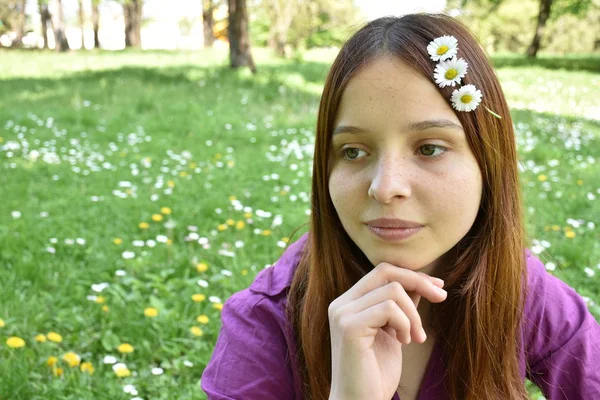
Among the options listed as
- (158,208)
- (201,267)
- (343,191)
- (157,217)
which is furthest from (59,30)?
(343,191)

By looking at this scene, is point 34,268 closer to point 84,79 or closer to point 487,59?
point 487,59

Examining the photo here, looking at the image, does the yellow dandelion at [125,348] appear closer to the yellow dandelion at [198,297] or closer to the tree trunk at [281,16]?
the yellow dandelion at [198,297]

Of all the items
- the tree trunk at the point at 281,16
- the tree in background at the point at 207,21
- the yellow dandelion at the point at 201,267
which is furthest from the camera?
the tree in background at the point at 207,21

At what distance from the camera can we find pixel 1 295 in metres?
2.79

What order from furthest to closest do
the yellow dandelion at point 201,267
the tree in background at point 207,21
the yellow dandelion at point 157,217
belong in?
the tree in background at point 207,21, the yellow dandelion at point 157,217, the yellow dandelion at point 201,267

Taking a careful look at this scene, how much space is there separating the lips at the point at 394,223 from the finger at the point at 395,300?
0.36 feet

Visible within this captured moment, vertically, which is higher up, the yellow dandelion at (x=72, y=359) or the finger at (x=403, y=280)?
the finger at (x=403, y=280)

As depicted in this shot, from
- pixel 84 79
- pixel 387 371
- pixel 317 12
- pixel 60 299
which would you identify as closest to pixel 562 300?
pixel 387 371

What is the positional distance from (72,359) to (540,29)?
1799 cm

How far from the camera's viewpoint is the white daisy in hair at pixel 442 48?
1164mm

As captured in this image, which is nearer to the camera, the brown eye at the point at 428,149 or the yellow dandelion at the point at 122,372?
the brown eye at the point at 428,149

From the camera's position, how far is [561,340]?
4.78 feet

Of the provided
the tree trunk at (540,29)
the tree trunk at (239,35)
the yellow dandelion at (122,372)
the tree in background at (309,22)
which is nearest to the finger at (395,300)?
the yellow dandelion at (122,372)

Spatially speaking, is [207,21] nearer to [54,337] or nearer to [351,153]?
[54,337]
